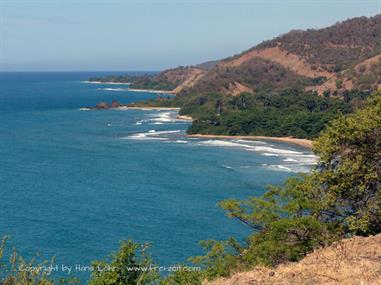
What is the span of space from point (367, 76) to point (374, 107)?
13113 cm

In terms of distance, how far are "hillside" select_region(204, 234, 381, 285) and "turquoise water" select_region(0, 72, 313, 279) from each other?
758 inches

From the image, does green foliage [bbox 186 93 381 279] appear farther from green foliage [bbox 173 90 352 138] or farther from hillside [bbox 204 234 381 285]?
green foliage [bbox 173 90 352 138]

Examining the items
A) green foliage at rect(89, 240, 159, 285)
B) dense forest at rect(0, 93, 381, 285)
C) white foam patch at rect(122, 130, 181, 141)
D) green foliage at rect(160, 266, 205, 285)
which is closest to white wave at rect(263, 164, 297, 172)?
white foam patch at rect(122, 130, 181, 141)

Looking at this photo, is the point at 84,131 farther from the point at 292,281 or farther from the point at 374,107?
the point at 292,281

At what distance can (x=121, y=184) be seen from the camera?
61375 mm

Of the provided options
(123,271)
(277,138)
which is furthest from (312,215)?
(277,138)

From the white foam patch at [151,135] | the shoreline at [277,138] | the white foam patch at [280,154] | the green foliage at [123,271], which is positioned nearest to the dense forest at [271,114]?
the shoreline at [277,138]

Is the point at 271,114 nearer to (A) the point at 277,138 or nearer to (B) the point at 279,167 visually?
(A) the point at 277,138

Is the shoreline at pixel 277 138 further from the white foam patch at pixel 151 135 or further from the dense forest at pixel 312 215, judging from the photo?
the dense forest at pixel 312 215

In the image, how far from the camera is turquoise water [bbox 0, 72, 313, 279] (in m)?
41.8

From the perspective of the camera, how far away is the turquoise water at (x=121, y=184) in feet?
137

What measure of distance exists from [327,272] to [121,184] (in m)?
47.2

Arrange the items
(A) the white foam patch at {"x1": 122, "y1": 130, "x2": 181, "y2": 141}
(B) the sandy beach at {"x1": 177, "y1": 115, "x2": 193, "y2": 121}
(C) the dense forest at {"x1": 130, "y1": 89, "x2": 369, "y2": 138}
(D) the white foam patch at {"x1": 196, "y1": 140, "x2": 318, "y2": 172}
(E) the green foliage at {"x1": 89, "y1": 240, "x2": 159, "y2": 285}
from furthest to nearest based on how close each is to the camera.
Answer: (B) the sandy beach at {"x1": 177, "y1": 115, "x2": 193, "y2": 121}
(C) the dense forest at {"x1": 130, "y1": 89, "x2": 369, "y2": 138}
(A) the white foam patch at {"x1": 122, "y1": 130, "x2": 181, "y2": 141}
(D) the white foam patch at {"x1": 196, "y1": 140, "x2": 318, "y2": 172}
(E) the green foliage at {"x1": 89, "y1": 240, "x2": 159, "y2": 285}

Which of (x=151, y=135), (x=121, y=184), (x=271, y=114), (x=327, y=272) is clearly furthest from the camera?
(x=271, y=114)
